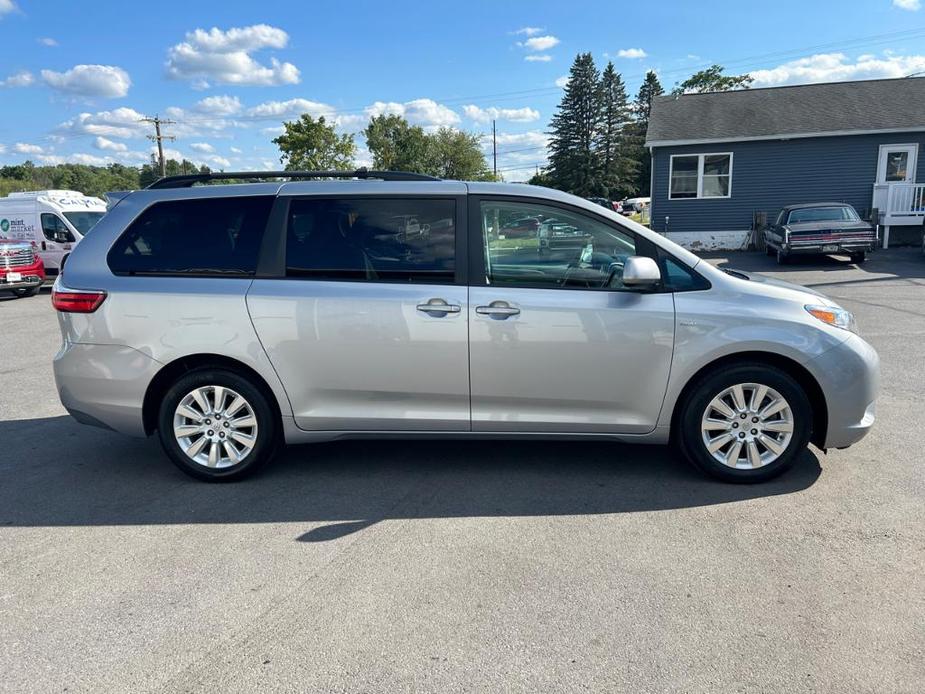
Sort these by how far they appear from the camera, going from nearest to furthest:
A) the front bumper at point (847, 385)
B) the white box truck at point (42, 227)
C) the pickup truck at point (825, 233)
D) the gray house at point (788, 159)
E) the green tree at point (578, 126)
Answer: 1. the front bumper at point (847, 385)
2. the pickup truck at point (825, 233)
3. the white box truck at point (42, 227)
4. the gray house at point (788, 159)
5. the green tree at point (578, 126)

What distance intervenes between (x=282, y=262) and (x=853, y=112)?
22678 millimetres

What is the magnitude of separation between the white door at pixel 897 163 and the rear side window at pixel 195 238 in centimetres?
2230

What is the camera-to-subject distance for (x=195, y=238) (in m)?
4.44

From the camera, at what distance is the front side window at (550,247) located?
4195 mm

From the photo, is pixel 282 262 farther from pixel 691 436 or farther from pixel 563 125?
pixel 563 125

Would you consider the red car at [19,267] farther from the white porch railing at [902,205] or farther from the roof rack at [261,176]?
the white porch railing at [902,205]

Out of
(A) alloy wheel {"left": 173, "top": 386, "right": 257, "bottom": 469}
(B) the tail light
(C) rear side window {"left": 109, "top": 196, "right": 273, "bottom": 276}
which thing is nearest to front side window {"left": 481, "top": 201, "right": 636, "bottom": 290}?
(C) rear side window {"left": 109, "top": 196, "right": 273, "bottom": 276}

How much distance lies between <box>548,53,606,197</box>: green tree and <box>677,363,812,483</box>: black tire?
7006 cm

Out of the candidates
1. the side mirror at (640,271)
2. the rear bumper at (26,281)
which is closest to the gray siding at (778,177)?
the rear bumper at (26,281)

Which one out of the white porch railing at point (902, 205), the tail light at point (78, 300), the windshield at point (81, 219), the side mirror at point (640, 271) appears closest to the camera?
the side mirror at point (640, 271)

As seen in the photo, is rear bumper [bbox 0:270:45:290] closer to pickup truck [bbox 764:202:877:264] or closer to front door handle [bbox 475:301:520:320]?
front door handle [bbox 475:301:520:320]

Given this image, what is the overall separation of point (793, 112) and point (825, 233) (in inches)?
299

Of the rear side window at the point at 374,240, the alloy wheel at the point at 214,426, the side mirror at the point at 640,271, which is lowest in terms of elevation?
the alloy wheel at the point at 214,426

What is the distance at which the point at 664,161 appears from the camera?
22.3 meters
